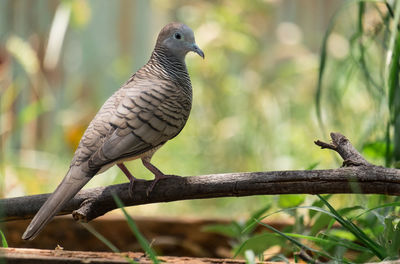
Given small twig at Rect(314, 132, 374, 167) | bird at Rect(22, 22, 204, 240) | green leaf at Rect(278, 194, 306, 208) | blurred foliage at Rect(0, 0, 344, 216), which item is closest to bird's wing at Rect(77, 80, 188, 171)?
bird at Rect(22, 22, 204, 240)

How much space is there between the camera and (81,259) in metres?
1.17

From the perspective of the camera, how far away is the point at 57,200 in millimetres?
1572

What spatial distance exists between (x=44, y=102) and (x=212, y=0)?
6.25ft

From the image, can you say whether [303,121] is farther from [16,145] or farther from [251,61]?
[16,145]

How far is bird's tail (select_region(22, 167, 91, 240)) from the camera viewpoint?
148 centimetres

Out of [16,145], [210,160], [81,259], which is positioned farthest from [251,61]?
[81,259]

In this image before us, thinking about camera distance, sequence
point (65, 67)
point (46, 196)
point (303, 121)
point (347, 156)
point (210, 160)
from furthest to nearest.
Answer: point (65, 67)
point (303, 121)
point (210, 160)
point (46, 196)
point (347, 156)

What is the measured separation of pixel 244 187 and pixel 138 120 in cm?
54

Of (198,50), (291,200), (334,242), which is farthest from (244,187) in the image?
(198,50)

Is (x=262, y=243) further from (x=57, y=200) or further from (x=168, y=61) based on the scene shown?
(x=168, y=61)

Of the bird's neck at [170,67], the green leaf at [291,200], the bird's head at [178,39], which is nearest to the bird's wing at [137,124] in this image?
the bird's neck at [170,67]

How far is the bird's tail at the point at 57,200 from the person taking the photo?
148cm

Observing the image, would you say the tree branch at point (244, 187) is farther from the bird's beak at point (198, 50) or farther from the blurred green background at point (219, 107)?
the blurred green background at point (219, 107)

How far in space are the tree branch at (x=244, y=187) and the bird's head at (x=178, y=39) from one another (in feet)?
2.16
